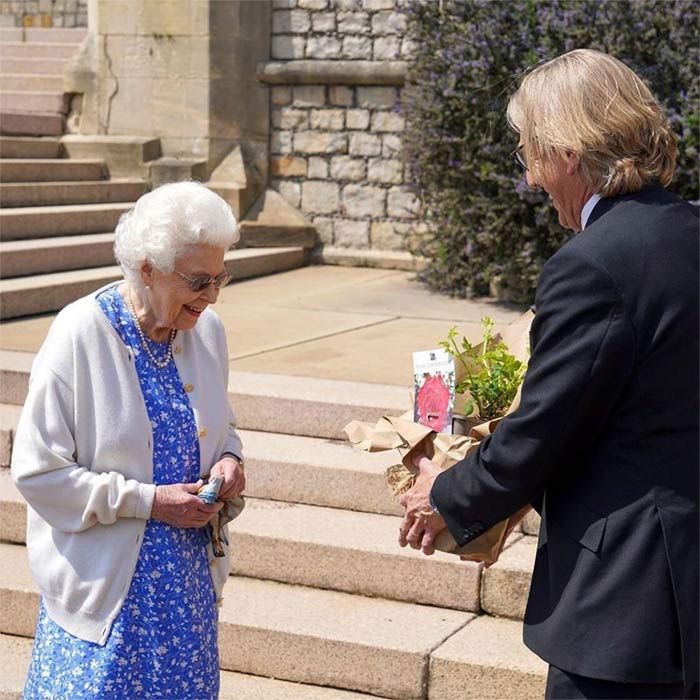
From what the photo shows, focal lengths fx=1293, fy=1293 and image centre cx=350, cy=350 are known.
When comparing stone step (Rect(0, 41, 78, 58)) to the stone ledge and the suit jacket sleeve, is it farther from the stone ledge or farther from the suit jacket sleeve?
the suit jacket sleeve

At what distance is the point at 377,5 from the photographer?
33.8 ft

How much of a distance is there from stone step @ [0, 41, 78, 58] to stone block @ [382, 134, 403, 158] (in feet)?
11.3

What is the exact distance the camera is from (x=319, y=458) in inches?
198

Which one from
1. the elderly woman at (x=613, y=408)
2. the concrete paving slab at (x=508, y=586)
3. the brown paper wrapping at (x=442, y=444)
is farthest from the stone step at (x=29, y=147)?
the elderly woman at (x=613, y=408)

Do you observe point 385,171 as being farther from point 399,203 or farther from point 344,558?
point 344,558

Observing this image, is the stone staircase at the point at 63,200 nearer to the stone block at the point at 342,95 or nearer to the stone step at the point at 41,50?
the stone step at the point at 41,50

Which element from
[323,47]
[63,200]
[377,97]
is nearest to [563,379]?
[63,200]

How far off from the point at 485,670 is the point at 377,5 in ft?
24.3

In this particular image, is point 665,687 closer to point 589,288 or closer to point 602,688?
point 602,688

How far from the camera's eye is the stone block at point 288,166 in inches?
426

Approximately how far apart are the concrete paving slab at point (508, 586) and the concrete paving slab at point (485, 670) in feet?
0.49

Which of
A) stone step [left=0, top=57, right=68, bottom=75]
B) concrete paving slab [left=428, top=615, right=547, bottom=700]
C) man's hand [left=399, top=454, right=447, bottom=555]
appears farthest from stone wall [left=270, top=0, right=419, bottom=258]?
man's hand [left=399, top=454, right=447, bottom=555]

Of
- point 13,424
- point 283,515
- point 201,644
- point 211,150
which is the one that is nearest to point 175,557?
point 201,644

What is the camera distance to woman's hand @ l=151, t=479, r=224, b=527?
2.82 meters
